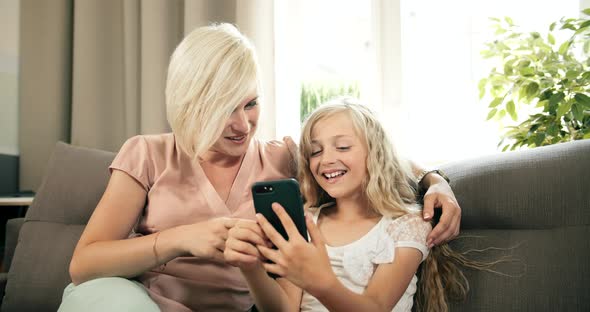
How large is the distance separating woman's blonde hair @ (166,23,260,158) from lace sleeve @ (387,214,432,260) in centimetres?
50

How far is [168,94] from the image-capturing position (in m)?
1.41

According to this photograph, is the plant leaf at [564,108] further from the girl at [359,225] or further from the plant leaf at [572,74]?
the girl at [359,225]

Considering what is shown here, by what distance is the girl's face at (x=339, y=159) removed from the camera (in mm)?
1378

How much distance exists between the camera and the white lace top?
4.15 feet

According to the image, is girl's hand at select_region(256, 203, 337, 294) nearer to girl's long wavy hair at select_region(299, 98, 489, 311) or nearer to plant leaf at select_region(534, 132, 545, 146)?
girl's long wavy hair at select_region(299, 98, 489, 311)

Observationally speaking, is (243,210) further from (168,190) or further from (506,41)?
(506,41)

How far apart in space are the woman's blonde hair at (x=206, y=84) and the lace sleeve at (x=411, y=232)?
1.63 ft

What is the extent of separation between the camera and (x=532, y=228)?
4.37 ft

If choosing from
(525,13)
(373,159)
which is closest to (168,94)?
(373,159)

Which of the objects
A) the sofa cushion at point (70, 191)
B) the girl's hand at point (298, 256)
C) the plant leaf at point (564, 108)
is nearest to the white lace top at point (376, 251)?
the girl's hand at point (298, 256)

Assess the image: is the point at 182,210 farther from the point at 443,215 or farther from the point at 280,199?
the point at 443,215

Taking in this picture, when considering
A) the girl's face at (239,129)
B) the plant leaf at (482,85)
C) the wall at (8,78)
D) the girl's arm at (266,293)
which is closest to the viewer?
the girl's arm at (266,293)

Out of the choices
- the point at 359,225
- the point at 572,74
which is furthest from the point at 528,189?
the point at 572,74

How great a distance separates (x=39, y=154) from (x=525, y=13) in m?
2.37
